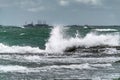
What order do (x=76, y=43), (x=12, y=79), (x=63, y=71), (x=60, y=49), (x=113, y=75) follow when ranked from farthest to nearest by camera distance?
(x=76, y=43) < (x=60, y=49) < (x=63, y=71) < (x=113, y=75) < (x=12, y=79)

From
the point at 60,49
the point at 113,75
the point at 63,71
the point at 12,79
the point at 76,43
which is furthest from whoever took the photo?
the point at 76,43

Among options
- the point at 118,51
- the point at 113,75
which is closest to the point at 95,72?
the point at 113,75

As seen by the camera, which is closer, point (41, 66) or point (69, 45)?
Result: point (41, 66)

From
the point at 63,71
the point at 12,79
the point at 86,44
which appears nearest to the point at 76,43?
the point at 86,44

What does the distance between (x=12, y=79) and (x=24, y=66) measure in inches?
255

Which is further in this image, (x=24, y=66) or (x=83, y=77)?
(x=24, y=66)

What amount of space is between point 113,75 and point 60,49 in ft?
74.9

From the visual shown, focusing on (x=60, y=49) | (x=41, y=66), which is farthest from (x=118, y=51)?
(x=41, y=66)

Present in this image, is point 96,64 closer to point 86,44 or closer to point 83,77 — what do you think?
point 83,77

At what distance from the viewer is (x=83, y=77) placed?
2397 cm

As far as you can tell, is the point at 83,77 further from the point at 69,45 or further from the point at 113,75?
the point at 69,45

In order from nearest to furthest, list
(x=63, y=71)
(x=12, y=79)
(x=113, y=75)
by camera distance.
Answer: (x=12, y=79) < (x=113, y=75) < (x=63, y=71)

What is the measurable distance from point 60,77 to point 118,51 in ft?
69.4

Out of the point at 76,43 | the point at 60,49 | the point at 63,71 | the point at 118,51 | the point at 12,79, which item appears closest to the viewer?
the point at 12,79
